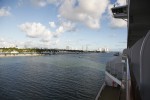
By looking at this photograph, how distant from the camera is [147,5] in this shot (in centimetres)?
1270

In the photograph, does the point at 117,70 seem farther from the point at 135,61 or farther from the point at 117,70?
the point at 135,61

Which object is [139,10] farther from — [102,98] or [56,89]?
[56,89]

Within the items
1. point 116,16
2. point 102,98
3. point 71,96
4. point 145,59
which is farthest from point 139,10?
point 71,96

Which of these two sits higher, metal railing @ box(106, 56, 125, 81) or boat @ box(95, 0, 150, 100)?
boat @ box(95, 0, 150, 100)

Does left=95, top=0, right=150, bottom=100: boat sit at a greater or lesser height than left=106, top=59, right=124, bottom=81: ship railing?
greater

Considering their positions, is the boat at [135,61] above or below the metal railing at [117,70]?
above

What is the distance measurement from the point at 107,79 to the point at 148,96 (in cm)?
2409

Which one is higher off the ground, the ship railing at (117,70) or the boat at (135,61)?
the boat at (135,61)

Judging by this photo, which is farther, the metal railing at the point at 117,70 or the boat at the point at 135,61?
the metal railing at the point at 117,70

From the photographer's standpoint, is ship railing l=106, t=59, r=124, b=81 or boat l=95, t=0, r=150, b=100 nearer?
boat l=95, t=0, r=150, b=100

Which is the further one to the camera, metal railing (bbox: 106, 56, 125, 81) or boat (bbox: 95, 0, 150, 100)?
metal railing (bbox: 106, 56, 125, 81)

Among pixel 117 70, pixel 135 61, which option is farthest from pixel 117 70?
pixel 135 61

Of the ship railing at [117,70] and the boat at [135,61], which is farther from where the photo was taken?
the ship railing at [117,70]

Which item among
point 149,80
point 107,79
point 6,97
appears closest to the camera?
point 149,80
